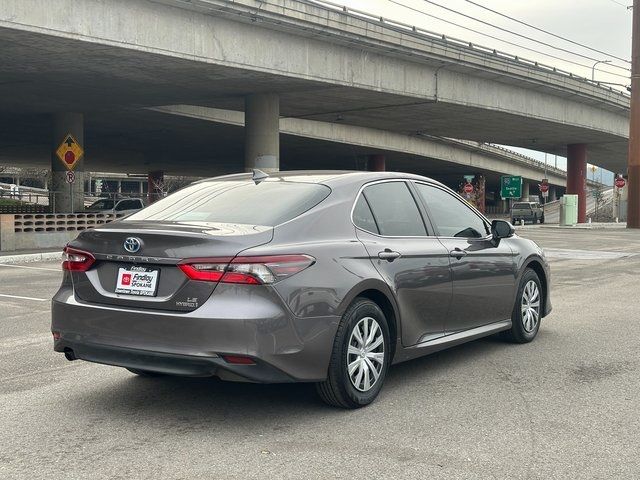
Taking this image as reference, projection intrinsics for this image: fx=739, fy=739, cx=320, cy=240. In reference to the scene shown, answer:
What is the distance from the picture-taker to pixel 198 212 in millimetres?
5203

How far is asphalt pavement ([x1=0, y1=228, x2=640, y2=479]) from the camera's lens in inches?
155

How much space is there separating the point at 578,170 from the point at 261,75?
31.3m

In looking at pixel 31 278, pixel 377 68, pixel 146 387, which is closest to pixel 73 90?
pixel 377 68

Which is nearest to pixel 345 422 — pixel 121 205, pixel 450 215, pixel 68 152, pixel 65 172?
pixel 450 215

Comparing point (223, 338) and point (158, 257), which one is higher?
point (158, 257)

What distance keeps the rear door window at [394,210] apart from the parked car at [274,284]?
0.5 inches

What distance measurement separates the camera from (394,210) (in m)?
5.67

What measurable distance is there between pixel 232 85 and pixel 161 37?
5.36 metres

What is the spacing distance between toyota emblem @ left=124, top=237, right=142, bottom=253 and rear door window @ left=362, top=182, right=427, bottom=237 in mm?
1728

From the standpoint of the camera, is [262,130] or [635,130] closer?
[262,130]

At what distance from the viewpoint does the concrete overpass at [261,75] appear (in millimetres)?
18906

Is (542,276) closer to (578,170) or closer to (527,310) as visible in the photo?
(527,310)

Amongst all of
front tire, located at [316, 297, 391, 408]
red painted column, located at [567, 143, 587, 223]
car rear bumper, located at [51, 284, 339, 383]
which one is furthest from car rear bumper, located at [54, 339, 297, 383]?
red painted column, located at [567, 143, 587, 223]

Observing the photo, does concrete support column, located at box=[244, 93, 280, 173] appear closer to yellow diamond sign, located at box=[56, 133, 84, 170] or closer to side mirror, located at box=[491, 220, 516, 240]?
yellow diamond sign, located at box=[56, 133, 84, 170]
